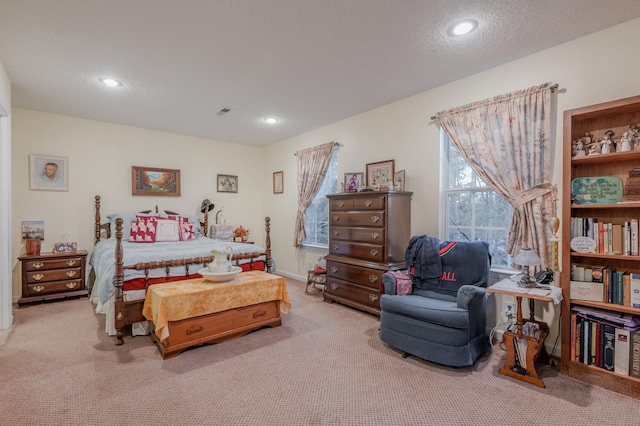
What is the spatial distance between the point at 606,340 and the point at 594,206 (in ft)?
3.16

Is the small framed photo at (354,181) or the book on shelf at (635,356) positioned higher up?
the small framed photo at (354,181)

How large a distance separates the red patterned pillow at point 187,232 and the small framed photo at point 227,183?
1.29m

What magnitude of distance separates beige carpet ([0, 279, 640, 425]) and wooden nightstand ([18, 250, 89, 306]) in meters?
1.15

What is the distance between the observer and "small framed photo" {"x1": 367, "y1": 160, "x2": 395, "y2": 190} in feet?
13.0

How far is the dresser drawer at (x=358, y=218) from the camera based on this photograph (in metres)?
3.62

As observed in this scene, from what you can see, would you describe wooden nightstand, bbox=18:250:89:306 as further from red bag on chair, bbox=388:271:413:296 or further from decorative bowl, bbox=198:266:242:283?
red bag on chair, bbox=388:271:413:296

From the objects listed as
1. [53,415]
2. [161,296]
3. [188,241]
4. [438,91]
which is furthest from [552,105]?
[188,241]

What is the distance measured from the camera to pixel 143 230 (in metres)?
4.47

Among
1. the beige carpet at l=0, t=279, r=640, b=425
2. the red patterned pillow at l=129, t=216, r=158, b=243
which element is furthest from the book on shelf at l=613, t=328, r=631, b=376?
the red patterned pillow at l=129, t=216, r=158, b=243

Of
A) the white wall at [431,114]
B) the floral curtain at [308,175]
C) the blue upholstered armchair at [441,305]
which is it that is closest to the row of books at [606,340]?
the white wall at [431,114]

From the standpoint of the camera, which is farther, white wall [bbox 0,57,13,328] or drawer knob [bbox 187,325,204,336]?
white wall [bbox 0,57,13,328]

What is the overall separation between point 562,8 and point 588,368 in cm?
259

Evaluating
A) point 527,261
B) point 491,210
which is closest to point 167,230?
point 491,210

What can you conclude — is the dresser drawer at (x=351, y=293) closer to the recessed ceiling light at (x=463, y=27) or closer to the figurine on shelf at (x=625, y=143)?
the figurine on shelf at (x=625, y=143)
